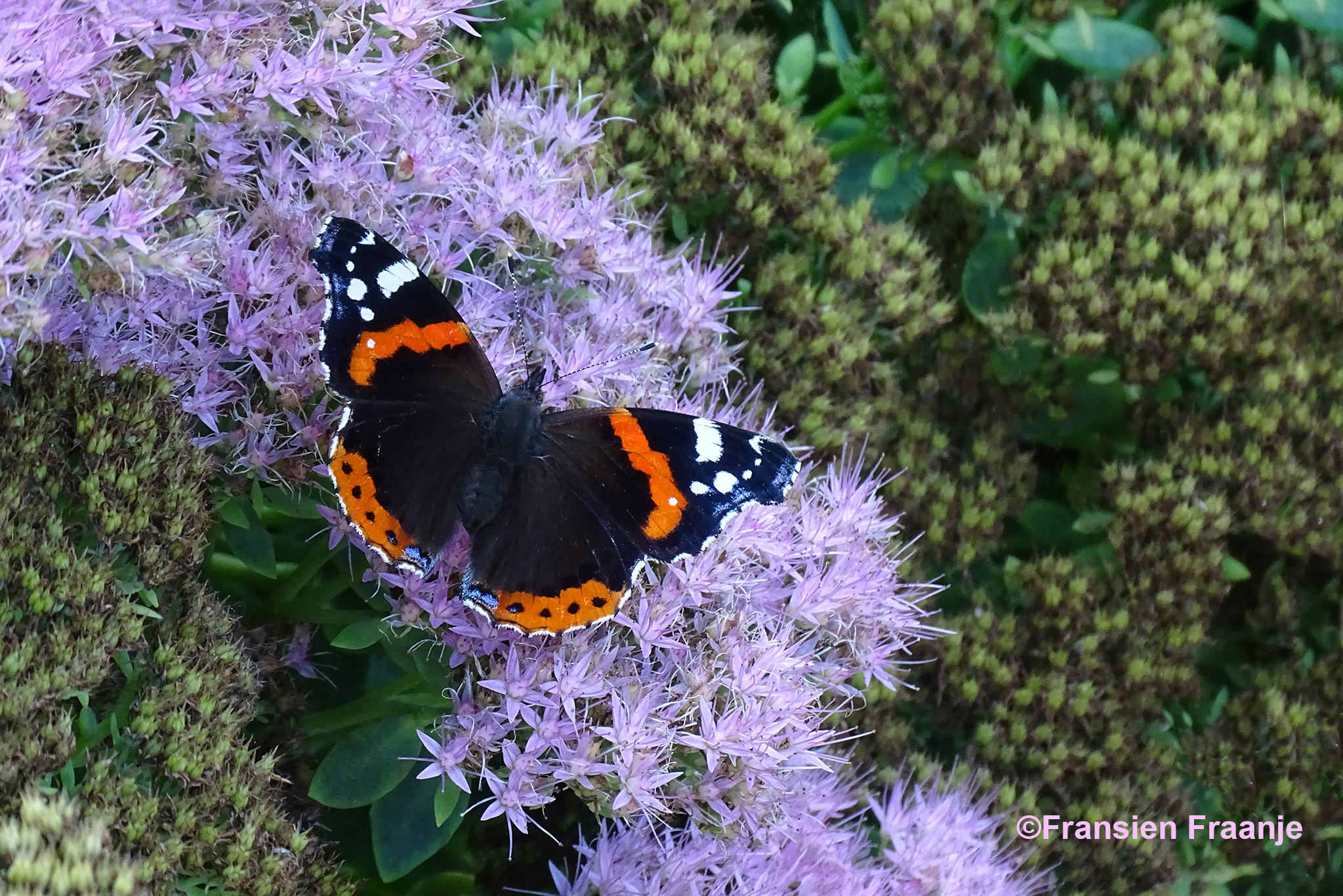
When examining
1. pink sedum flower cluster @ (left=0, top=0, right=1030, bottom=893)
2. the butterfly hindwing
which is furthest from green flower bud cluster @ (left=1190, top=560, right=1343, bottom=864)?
the butterfly hindwing

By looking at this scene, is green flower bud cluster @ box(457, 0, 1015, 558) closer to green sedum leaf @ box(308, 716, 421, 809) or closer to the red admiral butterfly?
the red admiral butterfly

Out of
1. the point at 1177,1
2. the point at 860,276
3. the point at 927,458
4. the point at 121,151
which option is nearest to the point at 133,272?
the point at 121,151

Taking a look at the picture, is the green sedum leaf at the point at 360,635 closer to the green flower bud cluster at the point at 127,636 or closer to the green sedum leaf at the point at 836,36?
the green flower bud cluster at the point at 127,636

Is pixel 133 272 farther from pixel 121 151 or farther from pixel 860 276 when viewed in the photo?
pixel 860 276

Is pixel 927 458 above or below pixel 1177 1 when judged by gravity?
below

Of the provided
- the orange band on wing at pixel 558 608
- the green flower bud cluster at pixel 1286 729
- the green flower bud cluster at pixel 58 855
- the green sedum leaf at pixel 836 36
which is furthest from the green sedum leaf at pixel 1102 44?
the green flower bud cluster at pixel 58 855


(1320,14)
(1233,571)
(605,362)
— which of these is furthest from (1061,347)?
(605,362)

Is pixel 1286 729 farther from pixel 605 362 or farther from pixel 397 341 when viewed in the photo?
pixel 397 341
